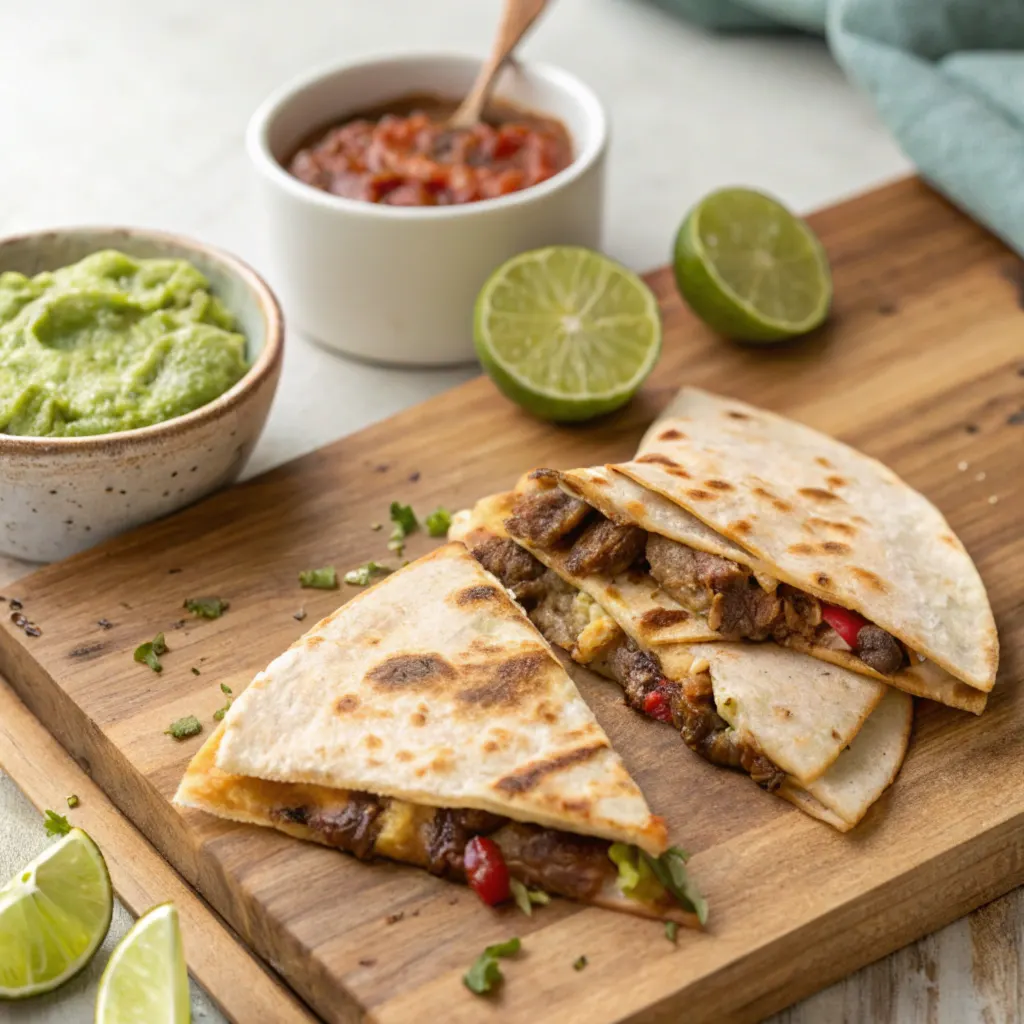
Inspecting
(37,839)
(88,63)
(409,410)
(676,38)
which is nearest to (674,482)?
(409,410)

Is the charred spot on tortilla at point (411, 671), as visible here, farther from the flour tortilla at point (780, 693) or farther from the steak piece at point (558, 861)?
the flour tortilla at point (780, 693)

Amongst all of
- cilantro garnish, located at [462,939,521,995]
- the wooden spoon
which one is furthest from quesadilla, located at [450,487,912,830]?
the wooden spoon

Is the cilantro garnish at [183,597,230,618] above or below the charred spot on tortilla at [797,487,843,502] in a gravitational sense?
below

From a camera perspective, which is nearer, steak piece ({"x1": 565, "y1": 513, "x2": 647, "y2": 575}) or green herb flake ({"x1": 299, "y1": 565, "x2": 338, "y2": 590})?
steak piece ({"x1": 565, "y1": 513, "x2": 647, "y2": 575})

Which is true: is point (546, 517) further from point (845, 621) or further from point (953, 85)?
point (953, 85)

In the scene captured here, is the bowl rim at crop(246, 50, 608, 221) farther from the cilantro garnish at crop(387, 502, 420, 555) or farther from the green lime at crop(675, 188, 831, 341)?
the cilantro garnish at crop(387, 502, 420, 555)

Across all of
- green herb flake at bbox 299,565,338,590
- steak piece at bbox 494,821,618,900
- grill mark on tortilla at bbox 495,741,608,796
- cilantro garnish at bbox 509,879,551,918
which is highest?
grill mark on tortilla at bbox 495,741,608,796

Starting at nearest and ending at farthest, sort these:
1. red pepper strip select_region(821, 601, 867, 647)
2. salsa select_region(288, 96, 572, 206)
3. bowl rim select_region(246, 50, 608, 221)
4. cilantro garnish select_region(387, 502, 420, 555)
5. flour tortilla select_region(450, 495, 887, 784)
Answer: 1. flour tortilla select_region(450, 495, 887, 784)
2. red pepper strip select_region(821, 601, 867, 647)
3. cilantro garnish select_region(387, 502, 420, 555)
4. bowl rim select_region(246, 50, 608, 221)
5. salsa select_region(288, 96, 572, 206)

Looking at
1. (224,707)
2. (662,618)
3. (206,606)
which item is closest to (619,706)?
(662,618)
